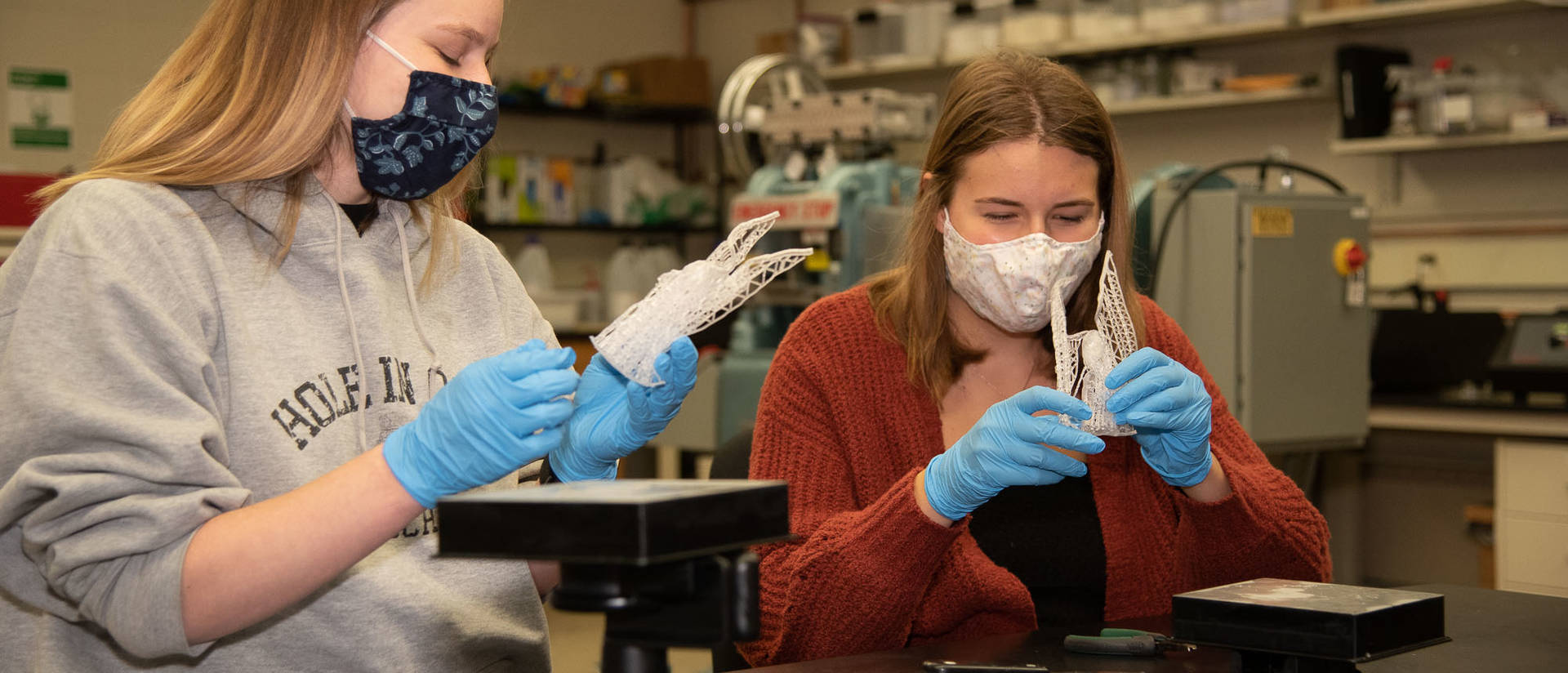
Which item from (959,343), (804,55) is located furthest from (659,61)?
(959,343)

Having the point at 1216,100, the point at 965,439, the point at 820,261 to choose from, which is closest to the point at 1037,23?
the point at 1216,100

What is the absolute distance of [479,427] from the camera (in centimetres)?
100

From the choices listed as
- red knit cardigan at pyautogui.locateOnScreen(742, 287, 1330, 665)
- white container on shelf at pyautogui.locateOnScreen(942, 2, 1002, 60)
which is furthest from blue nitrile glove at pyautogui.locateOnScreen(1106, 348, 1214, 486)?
white container on shelf at pyautogui.locateOnScreen(942, 2, 1002, 60)

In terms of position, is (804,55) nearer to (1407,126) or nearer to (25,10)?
(1407,126)

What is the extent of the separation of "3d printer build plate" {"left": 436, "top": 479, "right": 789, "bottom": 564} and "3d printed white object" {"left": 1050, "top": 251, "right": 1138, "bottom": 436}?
67 cm

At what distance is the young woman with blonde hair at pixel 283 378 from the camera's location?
1.00 metres

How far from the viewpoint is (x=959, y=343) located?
1864 millimetres

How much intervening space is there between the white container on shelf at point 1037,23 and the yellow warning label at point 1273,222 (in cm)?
214

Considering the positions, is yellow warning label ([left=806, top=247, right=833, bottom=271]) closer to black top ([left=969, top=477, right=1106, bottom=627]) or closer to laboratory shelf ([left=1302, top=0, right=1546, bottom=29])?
black top ([left=969, top=477, right=1106, bottom=627])

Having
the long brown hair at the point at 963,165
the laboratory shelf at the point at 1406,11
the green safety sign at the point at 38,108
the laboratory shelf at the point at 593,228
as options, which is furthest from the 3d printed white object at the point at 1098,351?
the green safety sign at the point at 38,108

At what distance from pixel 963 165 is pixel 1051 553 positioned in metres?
0.55

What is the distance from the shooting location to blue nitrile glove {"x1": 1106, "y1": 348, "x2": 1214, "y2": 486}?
139 centimetres

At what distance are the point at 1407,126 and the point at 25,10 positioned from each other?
5.16 metres

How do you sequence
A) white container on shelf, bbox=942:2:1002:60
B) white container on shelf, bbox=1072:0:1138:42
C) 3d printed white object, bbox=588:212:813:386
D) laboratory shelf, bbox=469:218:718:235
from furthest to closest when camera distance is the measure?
1. laboratory shelf, bbox=469:218:718:235
2. white container on shelf, bbox=942:2:1002:60
3. white container on shelf, bbox=1072:0:1138:42
4. 3d printed white object, bbox=588:212:813:386
